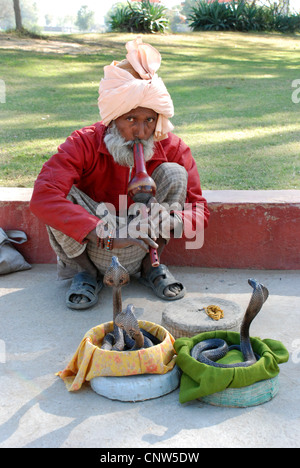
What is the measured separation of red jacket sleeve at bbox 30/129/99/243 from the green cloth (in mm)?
852

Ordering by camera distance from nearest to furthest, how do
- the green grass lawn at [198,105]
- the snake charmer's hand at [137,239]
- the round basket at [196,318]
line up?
the round basket at [196,318] → the snake charmer's hand at [137,239] → the green grass lawn at [198,105]

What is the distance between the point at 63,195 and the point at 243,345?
1.23m

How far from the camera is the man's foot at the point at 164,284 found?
3.14 m

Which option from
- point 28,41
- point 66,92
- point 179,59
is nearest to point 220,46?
point 179,59

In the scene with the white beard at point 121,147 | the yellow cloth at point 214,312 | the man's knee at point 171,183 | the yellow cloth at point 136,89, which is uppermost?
the yellow cloth at point 136,89

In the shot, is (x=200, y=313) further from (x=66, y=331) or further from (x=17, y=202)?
(x=17, y=202)

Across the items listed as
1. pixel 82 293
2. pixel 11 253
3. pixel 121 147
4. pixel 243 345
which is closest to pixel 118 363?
pixel 243 345

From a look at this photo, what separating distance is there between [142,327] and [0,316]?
850mm

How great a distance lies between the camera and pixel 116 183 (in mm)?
3205

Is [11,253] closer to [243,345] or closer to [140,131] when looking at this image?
[140,131]

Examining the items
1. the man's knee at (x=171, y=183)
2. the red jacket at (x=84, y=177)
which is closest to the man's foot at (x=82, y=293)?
the red jacket at (x=84, y=177)

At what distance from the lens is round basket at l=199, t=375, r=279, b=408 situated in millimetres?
2094

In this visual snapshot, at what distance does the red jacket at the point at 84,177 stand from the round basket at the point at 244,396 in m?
1.10

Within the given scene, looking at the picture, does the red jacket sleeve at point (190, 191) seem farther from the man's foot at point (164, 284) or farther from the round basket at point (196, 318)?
the round basket at point (196, 318)
